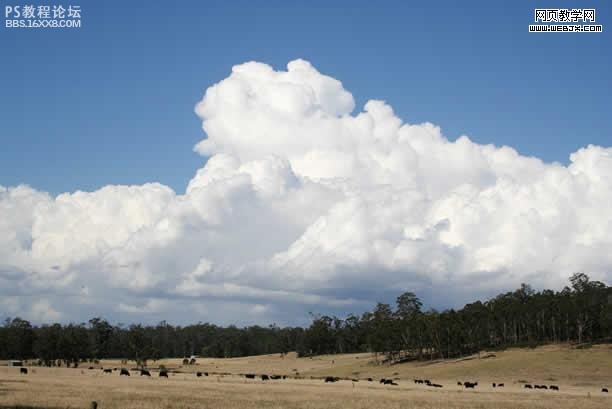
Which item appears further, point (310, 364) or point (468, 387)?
point (310, 364)

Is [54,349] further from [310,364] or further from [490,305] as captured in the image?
[490,305]

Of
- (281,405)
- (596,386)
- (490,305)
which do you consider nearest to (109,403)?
(281,405)

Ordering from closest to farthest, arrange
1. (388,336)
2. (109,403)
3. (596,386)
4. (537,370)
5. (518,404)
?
(109,403), (518,404), (596,386), (537,370), (388,336)

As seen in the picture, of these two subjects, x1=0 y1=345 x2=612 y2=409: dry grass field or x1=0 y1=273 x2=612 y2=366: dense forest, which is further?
x1=0 y1=273 x2=612 y2=366: dense forest

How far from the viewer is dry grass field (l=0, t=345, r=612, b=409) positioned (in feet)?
163

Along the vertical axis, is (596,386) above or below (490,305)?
below

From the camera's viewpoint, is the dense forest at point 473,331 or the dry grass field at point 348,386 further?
the dense forest at point 473,331

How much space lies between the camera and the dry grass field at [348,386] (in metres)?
49.6

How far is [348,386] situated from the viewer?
82.1 metres

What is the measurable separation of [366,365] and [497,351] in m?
29.4

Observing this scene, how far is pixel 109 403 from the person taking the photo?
148 feet

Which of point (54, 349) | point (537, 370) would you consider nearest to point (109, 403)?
point (537, 370)

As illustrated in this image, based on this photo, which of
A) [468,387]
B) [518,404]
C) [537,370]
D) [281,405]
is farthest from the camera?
[537,370]

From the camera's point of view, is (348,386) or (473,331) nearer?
(348,386)
